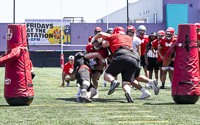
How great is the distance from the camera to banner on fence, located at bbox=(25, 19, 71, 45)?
39719mm

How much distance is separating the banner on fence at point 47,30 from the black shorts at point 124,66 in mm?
33231

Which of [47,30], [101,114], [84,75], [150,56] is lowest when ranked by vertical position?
[101,114]


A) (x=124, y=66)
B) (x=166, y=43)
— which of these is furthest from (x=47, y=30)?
(x=124, y=66)

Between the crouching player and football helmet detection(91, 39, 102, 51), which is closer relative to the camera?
the crouching player

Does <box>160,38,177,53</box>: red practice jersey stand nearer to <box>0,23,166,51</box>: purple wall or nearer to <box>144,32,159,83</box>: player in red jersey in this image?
<box>144,32,159,83</box>: player in red jersey

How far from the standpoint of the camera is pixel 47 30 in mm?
40125

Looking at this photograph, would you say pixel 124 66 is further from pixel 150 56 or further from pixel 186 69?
pixel 150 56

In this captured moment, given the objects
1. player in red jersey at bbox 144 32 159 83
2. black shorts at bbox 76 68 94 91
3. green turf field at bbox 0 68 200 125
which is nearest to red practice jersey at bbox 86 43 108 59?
black shorts at bbox 76 68 94 91

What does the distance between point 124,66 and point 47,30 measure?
3412cm

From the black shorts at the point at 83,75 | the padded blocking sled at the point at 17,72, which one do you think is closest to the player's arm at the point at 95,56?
the black shorts at the point at 83,75

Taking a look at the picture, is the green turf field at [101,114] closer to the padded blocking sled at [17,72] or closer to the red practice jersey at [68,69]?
the padded blocking sled at [17,72]

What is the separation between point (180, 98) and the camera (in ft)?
21.2

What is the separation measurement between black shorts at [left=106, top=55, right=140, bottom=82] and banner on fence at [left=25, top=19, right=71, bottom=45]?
3323 cm

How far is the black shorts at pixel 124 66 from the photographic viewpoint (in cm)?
675
